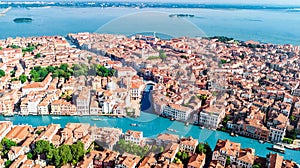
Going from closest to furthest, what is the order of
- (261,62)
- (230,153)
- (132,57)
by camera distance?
(230,153) → (132,57) → (261,62)

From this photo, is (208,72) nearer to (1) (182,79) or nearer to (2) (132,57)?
(1) (182,79)

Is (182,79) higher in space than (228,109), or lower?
higher

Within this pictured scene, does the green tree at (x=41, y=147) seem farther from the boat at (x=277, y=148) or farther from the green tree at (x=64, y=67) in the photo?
the green tree at (x=64, y=67)

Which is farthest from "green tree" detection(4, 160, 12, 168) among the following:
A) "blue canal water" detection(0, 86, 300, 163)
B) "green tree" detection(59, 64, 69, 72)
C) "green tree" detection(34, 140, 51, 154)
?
"green tree" detection(59, 64, 69, 72)

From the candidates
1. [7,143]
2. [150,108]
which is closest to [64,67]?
[7,143]

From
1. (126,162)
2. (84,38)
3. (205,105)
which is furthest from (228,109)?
(84,38)

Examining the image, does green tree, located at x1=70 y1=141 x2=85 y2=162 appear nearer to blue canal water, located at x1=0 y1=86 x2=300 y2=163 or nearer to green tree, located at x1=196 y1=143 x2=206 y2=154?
blue canal water, located at x1=0 y1=86 x2=300 y2=163

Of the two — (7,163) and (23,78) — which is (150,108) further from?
(23,78)

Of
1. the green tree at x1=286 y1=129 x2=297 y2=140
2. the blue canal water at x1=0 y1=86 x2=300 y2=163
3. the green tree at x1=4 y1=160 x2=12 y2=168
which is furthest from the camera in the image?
the green tree at x1=286 y1=129 x2=297 y2=140

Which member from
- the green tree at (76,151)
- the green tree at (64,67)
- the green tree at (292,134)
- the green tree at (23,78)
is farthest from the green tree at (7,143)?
the green tree at (292,134)

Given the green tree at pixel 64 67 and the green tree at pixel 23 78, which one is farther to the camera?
the green tree at pixel 64 67

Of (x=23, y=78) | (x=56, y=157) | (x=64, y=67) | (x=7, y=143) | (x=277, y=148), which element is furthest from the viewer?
(x=64, y=67)
